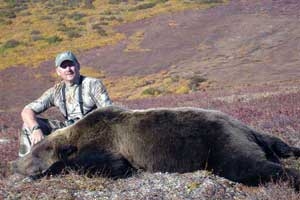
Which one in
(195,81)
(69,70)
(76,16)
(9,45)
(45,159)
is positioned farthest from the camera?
(76,16)

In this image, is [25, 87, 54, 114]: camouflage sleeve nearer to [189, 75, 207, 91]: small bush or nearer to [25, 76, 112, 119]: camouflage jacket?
[25, 76, 112, 119]: camouflage jacket

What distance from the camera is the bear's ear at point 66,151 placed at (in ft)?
21.2

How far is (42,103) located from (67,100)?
345mm

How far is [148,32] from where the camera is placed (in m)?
38.6

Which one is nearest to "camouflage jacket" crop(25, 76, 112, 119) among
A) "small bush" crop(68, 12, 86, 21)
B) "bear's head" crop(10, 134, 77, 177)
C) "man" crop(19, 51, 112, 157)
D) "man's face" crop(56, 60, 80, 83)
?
"man" crop(19, 51, 112, 157)

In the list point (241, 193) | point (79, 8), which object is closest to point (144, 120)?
point (241, 193)

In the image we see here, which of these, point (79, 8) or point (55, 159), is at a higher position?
point (55, 159)

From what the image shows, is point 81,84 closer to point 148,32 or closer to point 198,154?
A: point 198,154

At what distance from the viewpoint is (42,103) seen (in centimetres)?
779

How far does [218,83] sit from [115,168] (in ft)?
62.8

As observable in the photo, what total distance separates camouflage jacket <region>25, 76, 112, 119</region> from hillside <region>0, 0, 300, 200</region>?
3.43ft

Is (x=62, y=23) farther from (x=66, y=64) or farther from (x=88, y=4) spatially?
(x=66, y=64)

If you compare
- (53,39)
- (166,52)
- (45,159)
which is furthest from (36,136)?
(53,39)

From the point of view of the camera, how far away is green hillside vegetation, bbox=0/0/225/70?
38.5 metres
